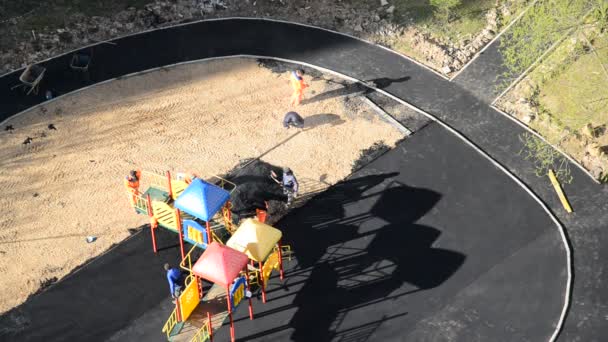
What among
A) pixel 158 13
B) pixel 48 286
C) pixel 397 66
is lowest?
pixel 48 286

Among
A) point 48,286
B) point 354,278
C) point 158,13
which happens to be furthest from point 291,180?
point 158,13

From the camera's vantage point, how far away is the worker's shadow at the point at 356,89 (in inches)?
1385

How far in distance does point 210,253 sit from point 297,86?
38.2ft

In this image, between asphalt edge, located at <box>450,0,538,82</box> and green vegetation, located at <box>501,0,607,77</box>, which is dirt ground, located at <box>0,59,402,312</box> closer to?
asphalt edge, located at <box>450,0,538,82</box>

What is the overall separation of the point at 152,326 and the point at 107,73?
14.6 metres

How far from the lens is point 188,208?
2592cm

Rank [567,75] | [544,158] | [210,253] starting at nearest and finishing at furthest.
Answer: [210,253] → [544,158] → [567,75]

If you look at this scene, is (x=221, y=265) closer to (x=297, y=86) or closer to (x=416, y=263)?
(x=416, y=263)

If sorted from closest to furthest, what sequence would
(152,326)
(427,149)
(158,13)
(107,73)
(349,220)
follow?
(152,326), (349,220), (427,149), (107,73), (158,13)

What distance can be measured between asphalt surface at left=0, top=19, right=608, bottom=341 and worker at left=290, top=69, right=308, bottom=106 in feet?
8.35

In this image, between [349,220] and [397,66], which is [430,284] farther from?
[397,66]

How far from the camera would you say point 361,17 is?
3928 centimetres

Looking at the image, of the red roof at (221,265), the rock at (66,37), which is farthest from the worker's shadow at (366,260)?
the rock at (66,37)

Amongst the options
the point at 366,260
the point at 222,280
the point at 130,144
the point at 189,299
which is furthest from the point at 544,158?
the point at 130,144
